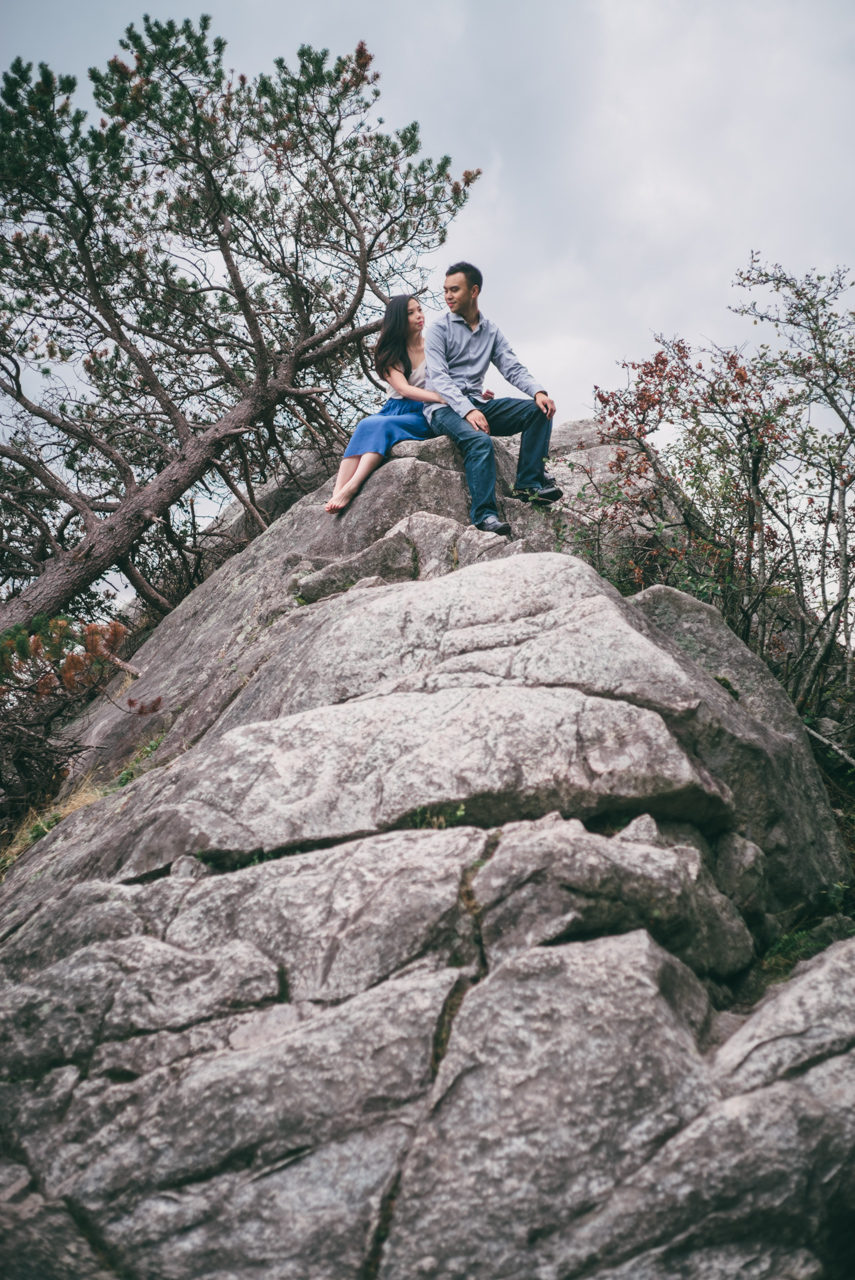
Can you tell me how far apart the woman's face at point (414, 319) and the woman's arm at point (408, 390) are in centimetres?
38

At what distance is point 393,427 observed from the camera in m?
7.63

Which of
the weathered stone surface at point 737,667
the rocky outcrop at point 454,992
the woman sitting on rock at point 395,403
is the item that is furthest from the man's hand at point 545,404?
the rocky outcrop at point 454,992

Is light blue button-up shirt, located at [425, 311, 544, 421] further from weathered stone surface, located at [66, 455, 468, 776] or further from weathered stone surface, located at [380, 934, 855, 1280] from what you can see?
weathered stone surface, located at [380, 934, 855, 1280]

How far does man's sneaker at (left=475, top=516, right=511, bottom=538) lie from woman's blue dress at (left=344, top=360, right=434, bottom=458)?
1595 millimetres

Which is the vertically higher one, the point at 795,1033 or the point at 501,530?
the point at 501,530

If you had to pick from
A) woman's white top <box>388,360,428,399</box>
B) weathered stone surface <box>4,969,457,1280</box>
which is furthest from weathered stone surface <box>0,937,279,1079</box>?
woman's white top <box>388,360,428,399</box>

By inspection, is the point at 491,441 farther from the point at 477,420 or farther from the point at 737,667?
the point at 737,667

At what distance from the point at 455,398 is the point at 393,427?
2.31ft

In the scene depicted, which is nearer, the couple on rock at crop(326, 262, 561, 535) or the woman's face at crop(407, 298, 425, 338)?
the couple on rock at crop(326, 262, 561, 535)

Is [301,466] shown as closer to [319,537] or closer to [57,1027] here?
[319,537]

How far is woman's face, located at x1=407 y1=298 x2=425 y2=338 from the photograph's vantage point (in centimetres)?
778

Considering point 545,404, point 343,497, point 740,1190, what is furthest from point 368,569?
→ point 740,1190

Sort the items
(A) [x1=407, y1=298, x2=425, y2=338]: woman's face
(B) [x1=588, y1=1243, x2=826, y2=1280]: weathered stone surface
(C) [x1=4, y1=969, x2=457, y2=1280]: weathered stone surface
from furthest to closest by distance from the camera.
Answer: (A) [x1=407, y1=298, x2=425, y2=338]: woman's face < (C) [x1=4, y1=969, x2=457, y2=1280]: weathered stone surface < (B) [x1=588, y1=1243, x2=826, y2=1280]: weathered stone surface

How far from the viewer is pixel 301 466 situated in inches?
486
